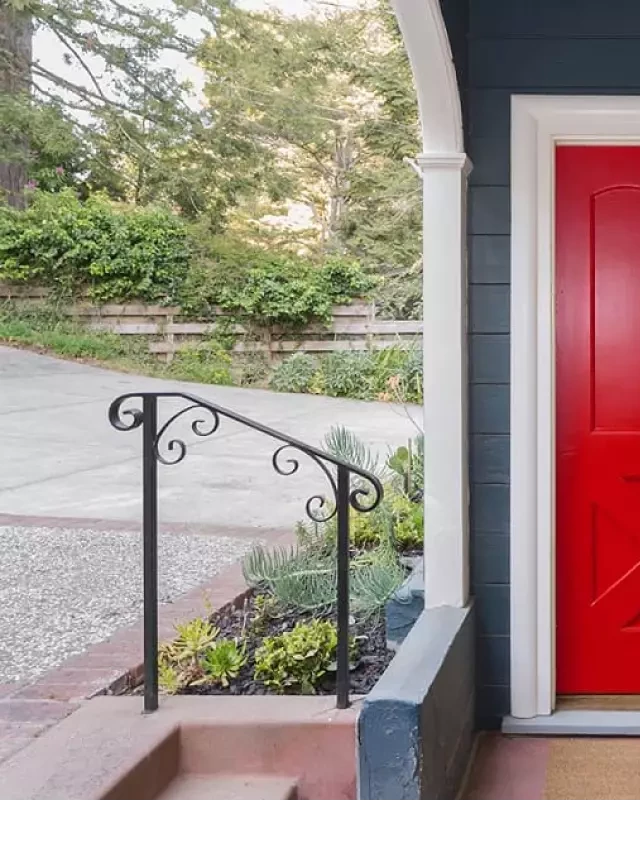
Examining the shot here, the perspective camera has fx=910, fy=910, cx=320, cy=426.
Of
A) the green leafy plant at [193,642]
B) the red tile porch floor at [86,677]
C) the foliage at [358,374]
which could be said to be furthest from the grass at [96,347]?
the green leafy plant at [193,642]

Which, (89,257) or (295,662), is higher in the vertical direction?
(89,257)

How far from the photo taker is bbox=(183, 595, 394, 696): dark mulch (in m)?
2.50

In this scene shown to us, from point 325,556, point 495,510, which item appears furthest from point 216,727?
point 325,556

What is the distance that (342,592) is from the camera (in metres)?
2.16

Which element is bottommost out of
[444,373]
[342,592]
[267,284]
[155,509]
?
[342,592]

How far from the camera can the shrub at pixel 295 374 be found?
24.6ft

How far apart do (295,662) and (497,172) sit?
1405mm

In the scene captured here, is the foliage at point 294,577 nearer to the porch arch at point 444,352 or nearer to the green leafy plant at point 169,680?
the green leafy plant at point 169,680

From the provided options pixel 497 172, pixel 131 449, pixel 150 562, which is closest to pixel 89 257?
pixel 131 449

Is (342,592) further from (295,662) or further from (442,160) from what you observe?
(442,160)

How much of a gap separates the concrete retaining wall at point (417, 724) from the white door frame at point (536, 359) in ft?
1.14

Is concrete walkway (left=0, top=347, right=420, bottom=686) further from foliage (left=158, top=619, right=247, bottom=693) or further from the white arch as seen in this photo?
the white arch

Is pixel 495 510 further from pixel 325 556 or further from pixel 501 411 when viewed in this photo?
pixel 325 556
